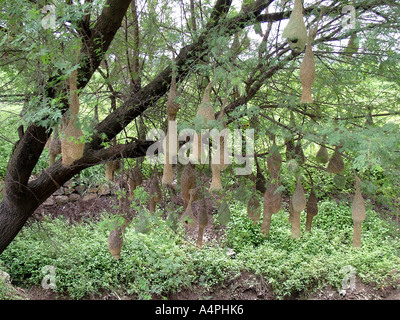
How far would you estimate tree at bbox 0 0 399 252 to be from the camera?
2.07m

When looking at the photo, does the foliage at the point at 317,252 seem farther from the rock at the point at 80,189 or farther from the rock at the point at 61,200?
the rock at the point at 61,200

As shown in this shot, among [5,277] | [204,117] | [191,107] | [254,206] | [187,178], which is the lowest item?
[5,277]

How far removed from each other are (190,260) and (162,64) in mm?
3384

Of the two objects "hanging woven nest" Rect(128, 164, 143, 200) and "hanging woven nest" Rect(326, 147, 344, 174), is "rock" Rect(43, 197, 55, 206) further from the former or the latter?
"hanging woven nest" Rect(326, 147, 344, 174)

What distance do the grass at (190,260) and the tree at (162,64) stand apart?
2.02m

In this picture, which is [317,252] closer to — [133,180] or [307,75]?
[133,180]

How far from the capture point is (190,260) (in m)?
5.73

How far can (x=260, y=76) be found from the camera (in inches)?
100.0

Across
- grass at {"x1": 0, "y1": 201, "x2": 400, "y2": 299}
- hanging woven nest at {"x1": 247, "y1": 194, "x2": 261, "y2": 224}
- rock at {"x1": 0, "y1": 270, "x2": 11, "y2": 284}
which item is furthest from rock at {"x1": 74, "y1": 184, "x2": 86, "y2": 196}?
hanging woven nest at {"x1": 247, "y1": 194, "x2": 261, "y2": 224}

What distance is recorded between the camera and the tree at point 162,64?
2.07 metres

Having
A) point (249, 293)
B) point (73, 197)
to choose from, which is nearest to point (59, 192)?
point (73, 197)

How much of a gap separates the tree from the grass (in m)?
2.02

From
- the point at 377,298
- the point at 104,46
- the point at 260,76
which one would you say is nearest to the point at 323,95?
the point at 260,76
